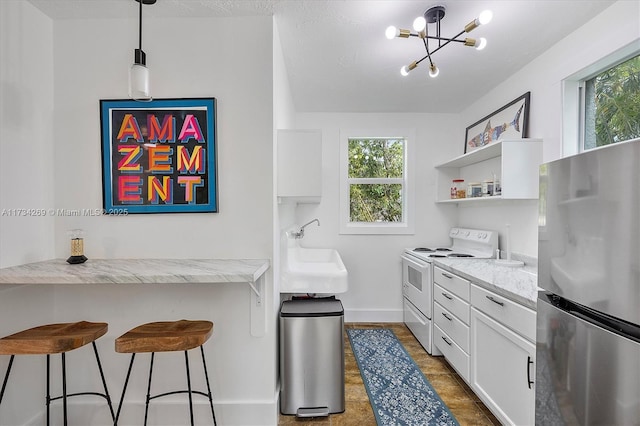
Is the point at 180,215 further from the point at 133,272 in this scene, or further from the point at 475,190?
the point at 475,190

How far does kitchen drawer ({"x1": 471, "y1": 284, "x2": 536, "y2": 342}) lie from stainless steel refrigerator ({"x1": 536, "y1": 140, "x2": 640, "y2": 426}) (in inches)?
10.9

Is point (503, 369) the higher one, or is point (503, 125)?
point (503, 125)

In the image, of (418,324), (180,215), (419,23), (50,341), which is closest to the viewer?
(50,341)

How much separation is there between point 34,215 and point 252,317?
1.41 metres

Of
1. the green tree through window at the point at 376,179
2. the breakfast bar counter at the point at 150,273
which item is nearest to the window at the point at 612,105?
the green tree through window at the point at 376,179

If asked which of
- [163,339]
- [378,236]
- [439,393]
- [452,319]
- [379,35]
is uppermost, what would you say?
[379,35]

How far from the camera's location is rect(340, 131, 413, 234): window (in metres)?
3.62

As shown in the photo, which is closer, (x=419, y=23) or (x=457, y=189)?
(x=419, y=23)

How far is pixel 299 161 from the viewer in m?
2.06

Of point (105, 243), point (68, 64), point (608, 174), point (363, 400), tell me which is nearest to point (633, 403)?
point (608, 174)

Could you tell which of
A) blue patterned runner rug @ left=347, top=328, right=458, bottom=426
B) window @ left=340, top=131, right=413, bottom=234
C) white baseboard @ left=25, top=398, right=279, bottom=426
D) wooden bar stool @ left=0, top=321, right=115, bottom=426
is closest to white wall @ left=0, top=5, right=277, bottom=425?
white baseboard @ left=25, top=398, right=279, bottom=426

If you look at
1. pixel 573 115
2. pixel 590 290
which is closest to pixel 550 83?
pixel 573 115

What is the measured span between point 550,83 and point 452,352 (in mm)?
2147

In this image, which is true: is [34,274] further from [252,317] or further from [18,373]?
[252,317]
